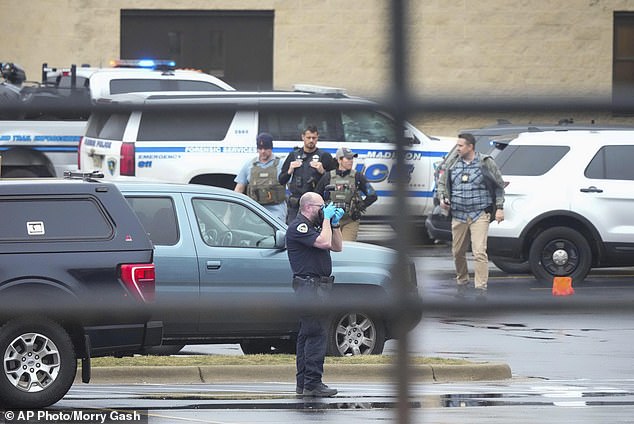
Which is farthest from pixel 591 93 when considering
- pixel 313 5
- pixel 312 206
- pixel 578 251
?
pixel 313 5

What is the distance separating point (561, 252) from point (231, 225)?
5.07m

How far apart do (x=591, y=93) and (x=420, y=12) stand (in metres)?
0.26

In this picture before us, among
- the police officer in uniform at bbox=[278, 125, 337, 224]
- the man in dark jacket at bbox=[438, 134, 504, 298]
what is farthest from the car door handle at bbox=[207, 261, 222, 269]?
the man in dark jacket at bbox=[438, 134, 504, 298]

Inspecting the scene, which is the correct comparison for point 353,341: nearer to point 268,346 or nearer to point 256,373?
point 256,373

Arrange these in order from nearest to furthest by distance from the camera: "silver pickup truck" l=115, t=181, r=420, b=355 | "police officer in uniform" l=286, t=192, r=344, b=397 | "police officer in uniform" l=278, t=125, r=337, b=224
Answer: "police officer in uniform" l=286, t=192, r=344, b=397, "silver pickup truck" l=115, t=181, r=420, b=355, "police officer in uniform" l=278, t=125, r=337, b=224

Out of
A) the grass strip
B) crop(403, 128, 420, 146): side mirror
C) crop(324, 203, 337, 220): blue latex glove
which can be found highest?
crop(324, 203, 337, 220): blue latex glove

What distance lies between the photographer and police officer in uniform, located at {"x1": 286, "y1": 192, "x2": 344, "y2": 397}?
878 cm

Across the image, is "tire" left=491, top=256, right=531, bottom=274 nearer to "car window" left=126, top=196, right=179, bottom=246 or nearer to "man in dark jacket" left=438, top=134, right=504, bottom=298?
"man in dark jacket" left=438, top=134, right=504, bottom=298

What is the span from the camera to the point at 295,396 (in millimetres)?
9445

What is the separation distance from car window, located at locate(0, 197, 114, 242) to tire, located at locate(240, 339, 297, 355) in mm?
2478

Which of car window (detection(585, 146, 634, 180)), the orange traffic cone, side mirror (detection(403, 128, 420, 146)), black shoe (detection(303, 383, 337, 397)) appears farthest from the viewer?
black shoe (detection(303, 383, 337, 397))

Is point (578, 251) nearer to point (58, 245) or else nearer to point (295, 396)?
point (295, 396)

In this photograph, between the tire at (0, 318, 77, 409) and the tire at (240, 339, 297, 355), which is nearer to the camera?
the tire at (0, 318, 77, 409)

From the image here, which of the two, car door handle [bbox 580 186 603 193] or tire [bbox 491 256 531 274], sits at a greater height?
car door handle [bbox 580 186 603 193]
